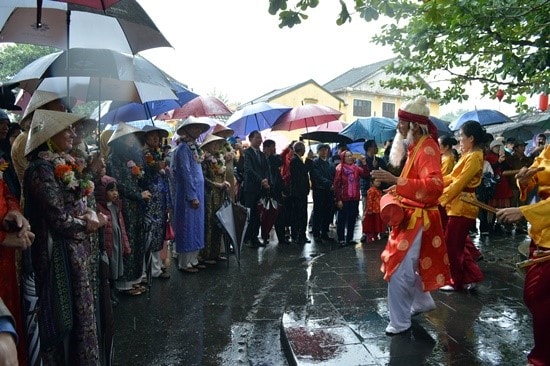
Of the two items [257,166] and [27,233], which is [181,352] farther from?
[257,166]

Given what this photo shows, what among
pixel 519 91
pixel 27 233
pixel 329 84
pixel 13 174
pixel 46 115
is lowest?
pixel 27 233

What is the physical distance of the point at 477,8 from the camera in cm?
526

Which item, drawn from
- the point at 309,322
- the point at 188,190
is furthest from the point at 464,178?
the point at 188,190

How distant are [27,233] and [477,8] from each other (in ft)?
16.8

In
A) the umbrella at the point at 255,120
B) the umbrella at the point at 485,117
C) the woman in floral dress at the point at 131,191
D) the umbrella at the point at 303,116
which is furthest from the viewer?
the umbrella at the point at 485,117

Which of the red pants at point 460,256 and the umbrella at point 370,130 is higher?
the umbrella at point 370,130

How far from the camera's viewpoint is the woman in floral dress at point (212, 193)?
7.14 metres

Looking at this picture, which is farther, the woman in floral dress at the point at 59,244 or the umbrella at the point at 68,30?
the umbrella at the point at 68,30

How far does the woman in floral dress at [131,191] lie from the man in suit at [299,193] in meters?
3.92

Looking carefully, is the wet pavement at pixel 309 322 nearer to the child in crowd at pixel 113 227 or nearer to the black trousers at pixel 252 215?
the child in crowd at pixel 113 227

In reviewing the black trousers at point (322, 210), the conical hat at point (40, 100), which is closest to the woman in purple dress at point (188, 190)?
the conical hat at point (40, 100)

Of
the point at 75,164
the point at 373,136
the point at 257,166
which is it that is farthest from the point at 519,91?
the point at 75,164

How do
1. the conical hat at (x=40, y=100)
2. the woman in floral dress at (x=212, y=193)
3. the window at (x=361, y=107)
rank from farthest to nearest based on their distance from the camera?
the window at (x=361, y=107) < the woman in floral dress at (x=212, y=193) < the conical hat at (x=40, y=100)

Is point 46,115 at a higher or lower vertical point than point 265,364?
higher
